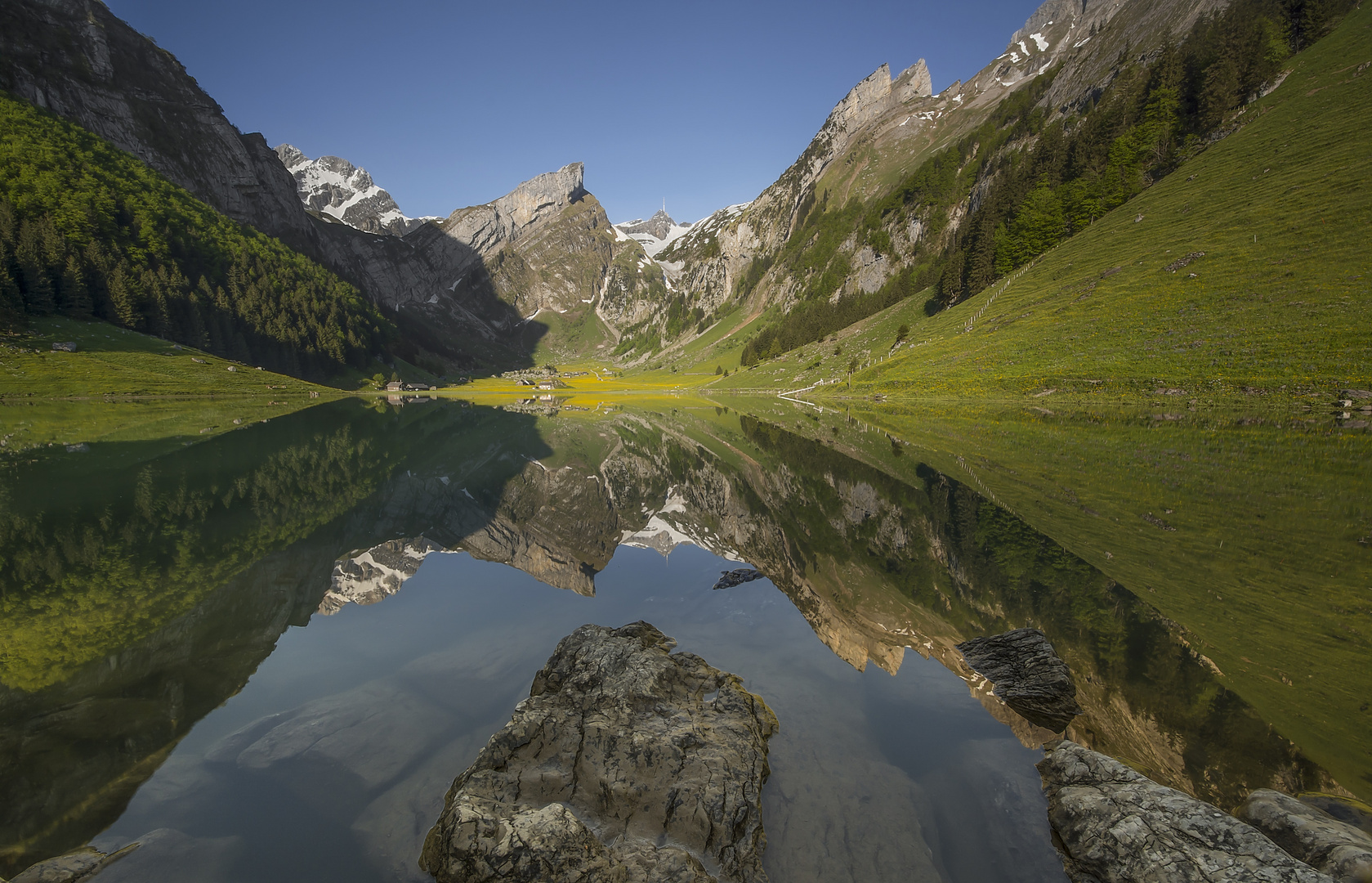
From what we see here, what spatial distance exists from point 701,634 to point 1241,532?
1482cm

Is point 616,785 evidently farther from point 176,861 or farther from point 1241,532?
point 1241,532

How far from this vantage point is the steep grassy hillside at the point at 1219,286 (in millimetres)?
36625

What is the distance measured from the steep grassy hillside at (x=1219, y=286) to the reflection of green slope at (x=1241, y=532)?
1073cm

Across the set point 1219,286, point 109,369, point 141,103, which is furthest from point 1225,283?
point 141,103

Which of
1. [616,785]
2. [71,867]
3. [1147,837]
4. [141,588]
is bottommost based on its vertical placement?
[1147,837]

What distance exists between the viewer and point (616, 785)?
5.91 meters

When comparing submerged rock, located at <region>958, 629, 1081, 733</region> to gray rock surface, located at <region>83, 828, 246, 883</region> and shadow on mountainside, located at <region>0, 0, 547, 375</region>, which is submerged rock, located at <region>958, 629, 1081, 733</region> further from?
shadow on mountainside, located at <region>0, 0, 547, 375</region>

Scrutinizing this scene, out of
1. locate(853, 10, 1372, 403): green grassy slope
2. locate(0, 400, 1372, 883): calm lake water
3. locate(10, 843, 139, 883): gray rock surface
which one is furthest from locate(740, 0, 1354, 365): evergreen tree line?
locate(10, 843, 139, 883): gray rock surface

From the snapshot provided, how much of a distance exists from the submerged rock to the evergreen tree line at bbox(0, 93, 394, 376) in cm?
9986

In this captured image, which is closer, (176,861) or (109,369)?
(176,861)

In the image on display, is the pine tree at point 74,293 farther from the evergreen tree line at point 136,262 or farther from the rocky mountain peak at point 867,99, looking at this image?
the rocky mountain peak at point 867,99

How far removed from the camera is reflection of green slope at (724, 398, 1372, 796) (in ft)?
24.5

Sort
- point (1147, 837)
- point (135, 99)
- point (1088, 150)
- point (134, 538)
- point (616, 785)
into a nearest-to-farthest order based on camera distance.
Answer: point (1147, 837), point (616, 785), point (134, 538), point (1088, 150), point (135, 99)

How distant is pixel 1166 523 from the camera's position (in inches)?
582
